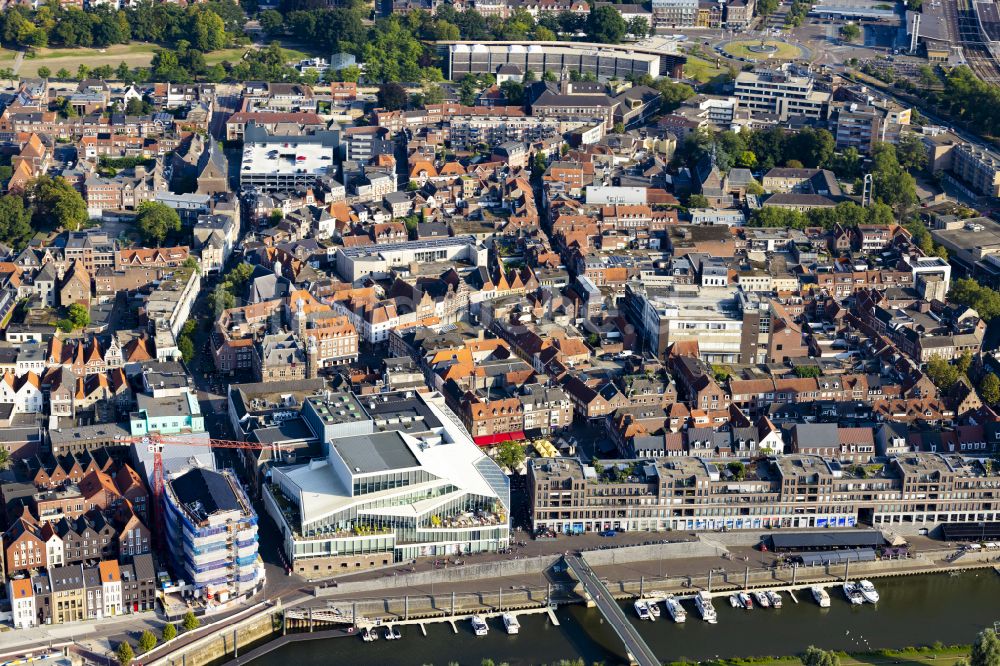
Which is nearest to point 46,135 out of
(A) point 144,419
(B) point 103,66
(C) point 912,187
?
(B) point 103,66

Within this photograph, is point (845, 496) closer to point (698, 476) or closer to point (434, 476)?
point (698, 476)

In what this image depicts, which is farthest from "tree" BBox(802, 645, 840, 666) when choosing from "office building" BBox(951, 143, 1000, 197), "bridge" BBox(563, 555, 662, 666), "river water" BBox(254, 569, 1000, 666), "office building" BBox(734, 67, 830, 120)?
"office building" BBox(734, 67, 830, 120)

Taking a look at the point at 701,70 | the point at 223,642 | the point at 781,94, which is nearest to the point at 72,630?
the point at 223,642

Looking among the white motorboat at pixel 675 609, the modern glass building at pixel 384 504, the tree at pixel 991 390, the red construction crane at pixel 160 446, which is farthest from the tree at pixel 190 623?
the tree at pixel 991 390

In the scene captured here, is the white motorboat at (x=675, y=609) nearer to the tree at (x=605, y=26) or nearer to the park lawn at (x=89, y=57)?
the park lawn at (x=89, y=57)

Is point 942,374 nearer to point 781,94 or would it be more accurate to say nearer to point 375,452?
point 375,452
